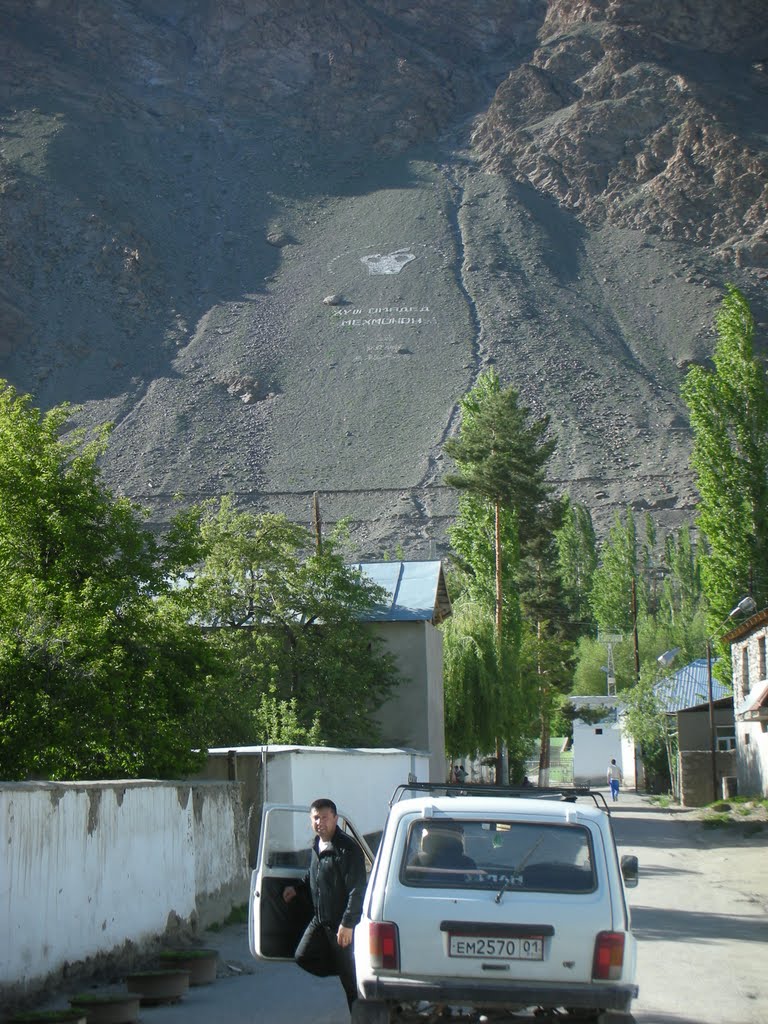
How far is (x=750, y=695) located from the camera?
35.9 metres

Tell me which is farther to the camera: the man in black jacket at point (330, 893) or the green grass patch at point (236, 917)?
the green grass patch at point (236, 917)

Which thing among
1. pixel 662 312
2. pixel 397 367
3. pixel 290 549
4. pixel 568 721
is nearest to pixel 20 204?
pixel 397 367

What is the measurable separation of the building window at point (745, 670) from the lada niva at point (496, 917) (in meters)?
33.5

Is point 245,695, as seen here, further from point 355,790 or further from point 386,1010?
point 386,1010

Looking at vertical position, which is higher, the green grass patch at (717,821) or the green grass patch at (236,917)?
the green grass patch at (236,917)

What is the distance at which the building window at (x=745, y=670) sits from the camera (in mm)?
→ 39688

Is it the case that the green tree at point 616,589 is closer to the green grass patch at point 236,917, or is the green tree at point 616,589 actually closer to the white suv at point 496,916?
the green grass patch at point 236,917

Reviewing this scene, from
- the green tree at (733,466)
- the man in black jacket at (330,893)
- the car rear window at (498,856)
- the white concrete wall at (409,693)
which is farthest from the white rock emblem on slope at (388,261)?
the car rear window at (498,856)

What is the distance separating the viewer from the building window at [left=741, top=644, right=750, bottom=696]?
39688 millimetres

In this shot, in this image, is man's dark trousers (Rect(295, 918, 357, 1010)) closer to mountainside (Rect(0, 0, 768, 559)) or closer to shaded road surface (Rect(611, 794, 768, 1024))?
shaded road surface (Rect(611, 794, 768, 1024))

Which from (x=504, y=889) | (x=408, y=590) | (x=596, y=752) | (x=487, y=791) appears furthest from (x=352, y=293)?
(x=504, y=889)

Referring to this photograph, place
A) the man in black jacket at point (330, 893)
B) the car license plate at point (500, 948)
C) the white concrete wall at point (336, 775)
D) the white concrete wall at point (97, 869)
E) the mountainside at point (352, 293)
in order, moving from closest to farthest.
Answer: the car license plate at point (500, 948) → the man in black jacket at point (330, 893) → the white concrete wall at point (97, 869) → the white concrete wall at point (336, 775) → the mountainside at point (352, 293)

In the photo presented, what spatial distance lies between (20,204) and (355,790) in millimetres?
150839

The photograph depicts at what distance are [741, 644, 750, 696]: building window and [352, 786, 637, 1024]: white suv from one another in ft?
110
